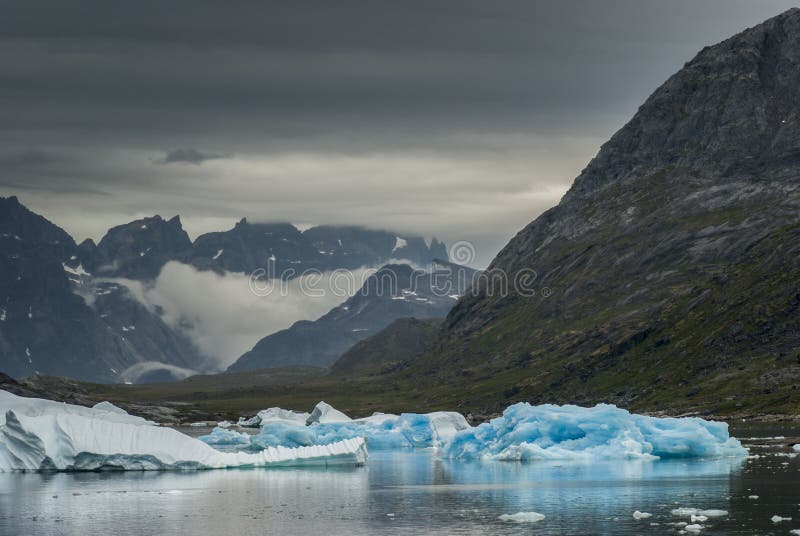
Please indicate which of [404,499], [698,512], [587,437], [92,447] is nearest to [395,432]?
[587,437]

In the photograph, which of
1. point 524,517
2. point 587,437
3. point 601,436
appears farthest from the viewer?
point 587,437

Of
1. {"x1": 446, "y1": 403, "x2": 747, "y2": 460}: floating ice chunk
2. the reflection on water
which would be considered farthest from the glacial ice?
{"x1": 446, "y1": 403, "x2": 747, "y2": 460}: floating ice chunk

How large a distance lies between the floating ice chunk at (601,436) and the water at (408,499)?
5619 mm

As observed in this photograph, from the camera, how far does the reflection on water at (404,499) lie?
6550 centimetres

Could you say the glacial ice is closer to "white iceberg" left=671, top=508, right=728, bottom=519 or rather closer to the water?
the water

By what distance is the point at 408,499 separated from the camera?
266 ft

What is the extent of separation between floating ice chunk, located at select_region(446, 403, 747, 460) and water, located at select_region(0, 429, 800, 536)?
5.62m

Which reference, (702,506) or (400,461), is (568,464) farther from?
(702,506)

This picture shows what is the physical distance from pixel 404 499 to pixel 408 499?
29 cm

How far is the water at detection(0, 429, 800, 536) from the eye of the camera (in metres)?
65.3

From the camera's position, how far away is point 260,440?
141750mm

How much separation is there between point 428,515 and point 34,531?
23.3 metres

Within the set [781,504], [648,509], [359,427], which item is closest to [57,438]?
[648,509]

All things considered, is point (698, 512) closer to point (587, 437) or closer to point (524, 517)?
point (524, 517)
